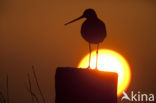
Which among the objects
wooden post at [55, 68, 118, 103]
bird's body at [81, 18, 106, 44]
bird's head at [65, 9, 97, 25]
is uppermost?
bird's head at [65, 9, 97, 25]

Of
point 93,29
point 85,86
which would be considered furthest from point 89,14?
point 85,86

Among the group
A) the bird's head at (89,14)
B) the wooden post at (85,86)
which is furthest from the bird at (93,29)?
the wooden post at (85,86)

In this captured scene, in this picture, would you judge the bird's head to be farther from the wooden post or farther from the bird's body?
the wooden post

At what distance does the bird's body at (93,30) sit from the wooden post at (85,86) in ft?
1.14

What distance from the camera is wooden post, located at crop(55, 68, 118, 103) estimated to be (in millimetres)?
935

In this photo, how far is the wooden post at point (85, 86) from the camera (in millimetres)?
935

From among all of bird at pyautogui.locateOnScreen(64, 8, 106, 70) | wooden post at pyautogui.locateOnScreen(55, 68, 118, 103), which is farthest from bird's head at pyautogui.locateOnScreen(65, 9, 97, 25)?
wooden post at pyautogui.locateOnScreen(55, 68, 118, 103)

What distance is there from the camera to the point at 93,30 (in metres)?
1.20

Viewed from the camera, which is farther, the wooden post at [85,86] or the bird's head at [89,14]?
the bird's head at [89,14]

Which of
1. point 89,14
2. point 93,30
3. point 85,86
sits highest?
point 89,14

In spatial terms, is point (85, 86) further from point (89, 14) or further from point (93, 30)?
point (89, 14)

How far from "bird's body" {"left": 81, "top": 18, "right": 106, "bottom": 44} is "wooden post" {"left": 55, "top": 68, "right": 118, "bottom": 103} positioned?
35 cm

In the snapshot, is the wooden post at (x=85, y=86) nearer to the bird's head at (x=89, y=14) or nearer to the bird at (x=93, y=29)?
the bird at (x=93, y=29)

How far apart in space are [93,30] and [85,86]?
0.47 metres
